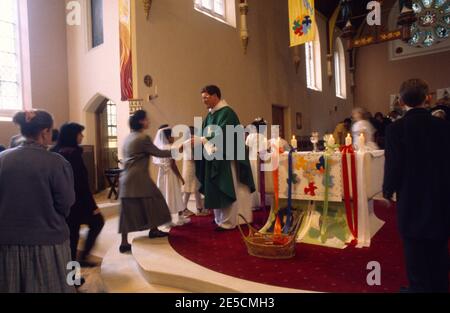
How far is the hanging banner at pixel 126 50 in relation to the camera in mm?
6660

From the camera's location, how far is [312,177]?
3.87 metres

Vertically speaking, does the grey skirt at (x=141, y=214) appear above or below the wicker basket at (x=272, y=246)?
above

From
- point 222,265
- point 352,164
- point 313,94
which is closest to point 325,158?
point 352,164

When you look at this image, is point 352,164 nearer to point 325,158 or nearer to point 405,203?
point 325,158

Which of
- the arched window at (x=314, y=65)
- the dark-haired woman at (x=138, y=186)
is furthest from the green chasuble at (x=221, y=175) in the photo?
the arched window at (x=314, y=65)

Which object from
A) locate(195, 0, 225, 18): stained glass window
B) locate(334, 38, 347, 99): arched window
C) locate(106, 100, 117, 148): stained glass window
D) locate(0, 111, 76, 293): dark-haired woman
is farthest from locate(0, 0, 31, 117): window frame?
locate(334, 38, 347, 99): arched window

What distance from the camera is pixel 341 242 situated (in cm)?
362

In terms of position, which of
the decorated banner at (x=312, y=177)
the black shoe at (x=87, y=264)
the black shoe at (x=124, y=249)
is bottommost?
the black shoe at (x=87, y=264)

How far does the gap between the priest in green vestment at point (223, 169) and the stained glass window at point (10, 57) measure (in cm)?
525

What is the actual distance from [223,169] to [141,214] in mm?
1079

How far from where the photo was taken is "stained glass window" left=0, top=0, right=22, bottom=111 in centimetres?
739

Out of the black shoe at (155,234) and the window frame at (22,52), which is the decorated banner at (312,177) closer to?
the black shoe at (155,234)

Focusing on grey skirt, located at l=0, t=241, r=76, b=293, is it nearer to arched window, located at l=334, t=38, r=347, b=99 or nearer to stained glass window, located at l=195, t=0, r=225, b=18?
stained glass window, located at l=195, t=0, r=225, b=18
